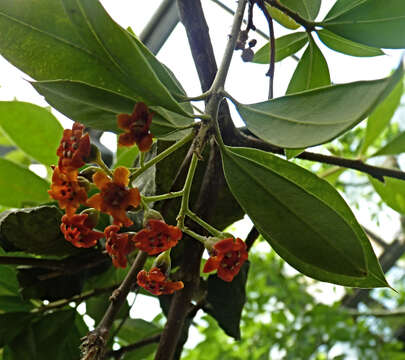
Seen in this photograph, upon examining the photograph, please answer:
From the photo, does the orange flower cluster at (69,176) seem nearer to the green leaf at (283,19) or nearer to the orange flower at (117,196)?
the orange flower at (117,196)

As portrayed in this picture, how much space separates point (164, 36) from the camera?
2.04 m

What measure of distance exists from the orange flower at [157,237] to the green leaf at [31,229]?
174 mm

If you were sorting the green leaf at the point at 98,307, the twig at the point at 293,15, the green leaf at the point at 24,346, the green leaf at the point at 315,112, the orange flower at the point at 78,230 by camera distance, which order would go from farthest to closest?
the green leaf at the point at 98,307
the green leaf at the point at 24,346
the twig at the point at 293,15
the orange flower at the point at 78,230
the green leaf at the point at 315,112

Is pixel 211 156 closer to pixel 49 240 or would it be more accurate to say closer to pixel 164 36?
pixel 49 240

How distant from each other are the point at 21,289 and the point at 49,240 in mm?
120

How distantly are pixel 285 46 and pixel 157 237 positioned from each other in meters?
0.39

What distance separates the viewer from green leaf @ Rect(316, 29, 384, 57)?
0.64 metres

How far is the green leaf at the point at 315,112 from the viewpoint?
338 mm

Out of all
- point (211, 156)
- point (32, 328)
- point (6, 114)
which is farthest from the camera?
point (6, 114)

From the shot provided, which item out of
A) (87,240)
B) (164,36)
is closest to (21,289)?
(87,240)

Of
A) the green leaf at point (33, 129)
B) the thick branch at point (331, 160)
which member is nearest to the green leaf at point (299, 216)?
the thick branch at point (331, 160)

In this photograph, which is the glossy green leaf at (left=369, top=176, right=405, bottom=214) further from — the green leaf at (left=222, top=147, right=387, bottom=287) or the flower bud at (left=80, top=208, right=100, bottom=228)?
the flower bud at (left=80, top=208, right=100, bottom=228)

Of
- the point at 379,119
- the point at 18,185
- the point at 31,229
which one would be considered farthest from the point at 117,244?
the point at 379,119

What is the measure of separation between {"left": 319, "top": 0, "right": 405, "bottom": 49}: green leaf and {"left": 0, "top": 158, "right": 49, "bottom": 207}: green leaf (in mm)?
480
